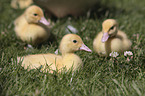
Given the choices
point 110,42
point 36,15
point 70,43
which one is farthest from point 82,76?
point 36,15

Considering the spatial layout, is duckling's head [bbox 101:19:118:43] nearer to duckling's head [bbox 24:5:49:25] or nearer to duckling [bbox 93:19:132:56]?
duckling [bbox 93:19:132:56]

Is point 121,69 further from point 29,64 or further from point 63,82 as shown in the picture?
point 29,64

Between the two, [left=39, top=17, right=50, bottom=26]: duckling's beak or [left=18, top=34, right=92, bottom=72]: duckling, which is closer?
[left=18, top=34, right=92, bottom=72]: duckling

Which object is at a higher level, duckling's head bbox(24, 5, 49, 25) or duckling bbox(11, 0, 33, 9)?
duckling bbox(11, 0, 33, 9)

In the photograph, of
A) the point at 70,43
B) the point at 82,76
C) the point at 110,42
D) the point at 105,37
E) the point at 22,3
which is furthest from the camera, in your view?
the point at 22,3

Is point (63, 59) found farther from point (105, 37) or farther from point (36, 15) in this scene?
point (36, 15)

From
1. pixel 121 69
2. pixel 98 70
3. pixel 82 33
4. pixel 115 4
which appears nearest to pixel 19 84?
pixel 98 70

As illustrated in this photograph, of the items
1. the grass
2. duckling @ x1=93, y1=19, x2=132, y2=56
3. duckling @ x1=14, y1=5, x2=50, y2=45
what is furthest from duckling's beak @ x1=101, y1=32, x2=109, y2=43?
duckling @ x1=14, y1=5, x2=50, y2=45
